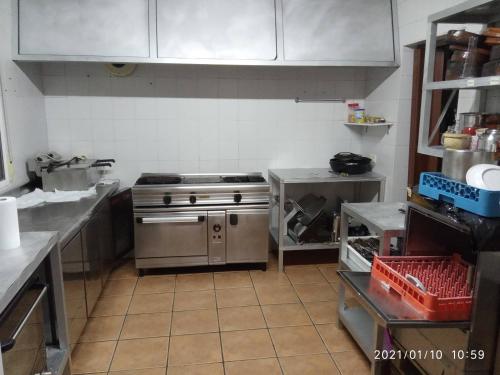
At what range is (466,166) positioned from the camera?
58.4 inches

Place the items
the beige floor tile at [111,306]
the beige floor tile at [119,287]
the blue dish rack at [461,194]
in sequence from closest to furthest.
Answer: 1. the blue dish rack at [461,194]
2. the beige floor tile at [111,306]
3. the beige floor tile at [119,287]

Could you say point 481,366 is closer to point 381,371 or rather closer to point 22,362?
point 381,371

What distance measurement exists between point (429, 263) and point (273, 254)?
200 centimetres

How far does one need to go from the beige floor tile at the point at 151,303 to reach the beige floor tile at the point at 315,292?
918 millimetres

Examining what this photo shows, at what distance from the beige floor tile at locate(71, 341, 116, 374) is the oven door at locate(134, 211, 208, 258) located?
0.87 m

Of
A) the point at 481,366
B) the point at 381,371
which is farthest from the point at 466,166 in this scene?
the point at 381,371

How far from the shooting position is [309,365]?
6.66ft

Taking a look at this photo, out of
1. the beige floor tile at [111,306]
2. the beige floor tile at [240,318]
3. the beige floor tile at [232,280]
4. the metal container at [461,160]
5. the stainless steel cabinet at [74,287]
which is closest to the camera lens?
the metal container at [461,160]

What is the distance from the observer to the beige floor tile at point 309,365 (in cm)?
198

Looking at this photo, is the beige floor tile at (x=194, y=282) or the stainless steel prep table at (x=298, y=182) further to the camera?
the stainless steel prep table at (x=298, y=182)

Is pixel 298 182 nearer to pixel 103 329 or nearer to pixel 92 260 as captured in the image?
pixel 92 260

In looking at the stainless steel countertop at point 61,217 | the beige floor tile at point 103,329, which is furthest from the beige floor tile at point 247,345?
the stainless steel countertop at point 61,217

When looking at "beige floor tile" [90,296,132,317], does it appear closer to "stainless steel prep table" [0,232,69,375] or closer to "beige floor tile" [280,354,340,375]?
"stainless steel prep table" [0,232,69,375]

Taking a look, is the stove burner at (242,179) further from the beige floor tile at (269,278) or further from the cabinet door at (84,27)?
the cabinet door at (84,27)
